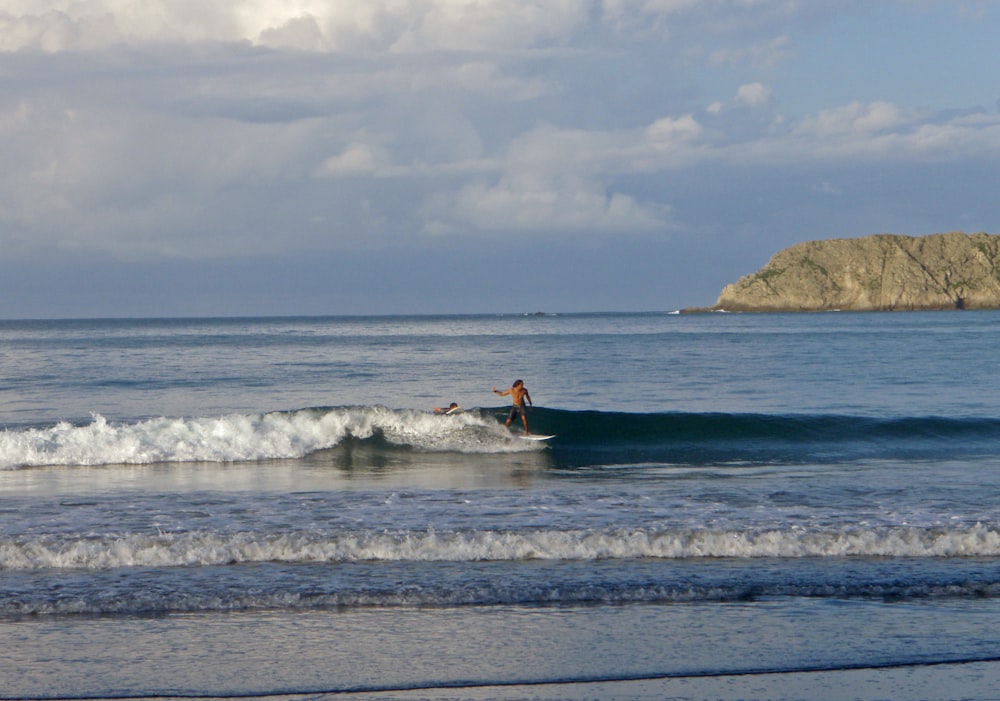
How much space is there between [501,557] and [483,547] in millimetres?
284

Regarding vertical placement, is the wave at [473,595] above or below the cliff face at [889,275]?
below

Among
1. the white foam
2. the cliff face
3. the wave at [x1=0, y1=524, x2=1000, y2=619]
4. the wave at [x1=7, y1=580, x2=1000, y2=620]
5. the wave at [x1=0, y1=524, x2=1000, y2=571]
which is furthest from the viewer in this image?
the cliff face

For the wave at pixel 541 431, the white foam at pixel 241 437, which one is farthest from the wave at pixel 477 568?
the white foam at pixel 241 437

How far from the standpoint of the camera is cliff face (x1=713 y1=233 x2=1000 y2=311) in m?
176

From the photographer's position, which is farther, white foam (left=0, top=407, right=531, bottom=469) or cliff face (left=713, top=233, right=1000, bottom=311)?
cliff face (left=713, top=233, right=1000, bottom=311)

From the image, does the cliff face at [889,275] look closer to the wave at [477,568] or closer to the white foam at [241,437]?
the white foam at [241,437]

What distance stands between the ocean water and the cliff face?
533ft

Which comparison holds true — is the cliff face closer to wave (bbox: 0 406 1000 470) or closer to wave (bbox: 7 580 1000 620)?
wave (bbox: 0 406 1000 470)

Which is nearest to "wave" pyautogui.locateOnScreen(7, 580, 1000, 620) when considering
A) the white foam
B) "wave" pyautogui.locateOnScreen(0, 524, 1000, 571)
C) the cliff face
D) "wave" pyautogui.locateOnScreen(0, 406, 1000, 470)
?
"wave" pyautogui.locateOnScreen(0, 524, 1000, 571)

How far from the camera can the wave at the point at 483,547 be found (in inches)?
411

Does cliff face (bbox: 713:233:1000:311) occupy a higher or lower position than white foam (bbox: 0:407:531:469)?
higher

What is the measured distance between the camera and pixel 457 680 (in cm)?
685

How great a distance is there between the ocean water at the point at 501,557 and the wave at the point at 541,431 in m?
0.10

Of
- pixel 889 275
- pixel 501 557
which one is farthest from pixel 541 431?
pixel 889 275
